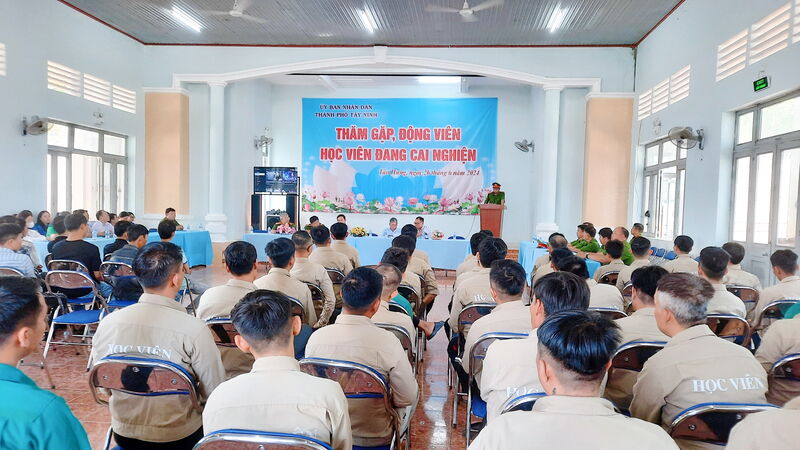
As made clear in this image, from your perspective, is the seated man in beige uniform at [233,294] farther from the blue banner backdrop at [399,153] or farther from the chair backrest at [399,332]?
the blue banner backdrop at [399,153]

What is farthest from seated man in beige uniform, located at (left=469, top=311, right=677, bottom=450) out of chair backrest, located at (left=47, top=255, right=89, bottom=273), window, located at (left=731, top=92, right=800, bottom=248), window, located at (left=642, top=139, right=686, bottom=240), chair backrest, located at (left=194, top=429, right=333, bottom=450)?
window, located at (left=642, top=139, right=686, bottom=240)

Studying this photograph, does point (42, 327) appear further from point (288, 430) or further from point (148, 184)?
point (148, 184)

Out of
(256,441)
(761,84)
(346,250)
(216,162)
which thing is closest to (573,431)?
(256,441)

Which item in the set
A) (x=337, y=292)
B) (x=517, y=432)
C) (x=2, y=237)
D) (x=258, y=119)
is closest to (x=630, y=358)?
(x=517, y=432)

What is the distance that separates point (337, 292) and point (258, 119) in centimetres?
855

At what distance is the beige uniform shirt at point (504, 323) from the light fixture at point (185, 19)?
7888 millimetres

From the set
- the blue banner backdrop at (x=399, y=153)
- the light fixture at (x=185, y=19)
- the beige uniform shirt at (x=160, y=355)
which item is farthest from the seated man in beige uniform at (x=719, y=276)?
the blue banner backdrop at (x=399, y=153)

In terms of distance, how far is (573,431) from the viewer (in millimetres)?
1031

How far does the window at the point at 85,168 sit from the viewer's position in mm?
8344

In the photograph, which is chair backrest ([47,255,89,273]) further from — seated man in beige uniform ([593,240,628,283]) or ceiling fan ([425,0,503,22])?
→ ceiling fan ([425,0,503,22])

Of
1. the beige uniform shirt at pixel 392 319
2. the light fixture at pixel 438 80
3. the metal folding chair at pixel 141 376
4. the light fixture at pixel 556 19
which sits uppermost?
the light fixture at pixel 556 19

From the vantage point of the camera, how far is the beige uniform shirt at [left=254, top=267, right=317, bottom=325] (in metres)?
3.19

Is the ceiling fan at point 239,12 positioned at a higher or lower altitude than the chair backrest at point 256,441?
higher

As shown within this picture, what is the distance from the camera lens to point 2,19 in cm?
702
